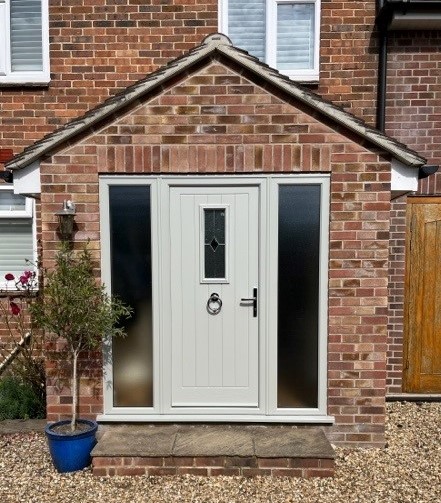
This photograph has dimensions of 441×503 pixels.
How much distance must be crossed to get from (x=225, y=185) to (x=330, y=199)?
967 mm

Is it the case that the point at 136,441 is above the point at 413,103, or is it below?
below

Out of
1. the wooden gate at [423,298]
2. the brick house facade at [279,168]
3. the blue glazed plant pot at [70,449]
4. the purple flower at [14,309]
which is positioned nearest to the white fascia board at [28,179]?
the brick house facade at [279,168]

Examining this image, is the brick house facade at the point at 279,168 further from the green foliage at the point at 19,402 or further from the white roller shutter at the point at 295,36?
the white roller shutter at the point at 295,36

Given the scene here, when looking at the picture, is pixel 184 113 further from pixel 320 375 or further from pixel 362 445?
pixel 362 445

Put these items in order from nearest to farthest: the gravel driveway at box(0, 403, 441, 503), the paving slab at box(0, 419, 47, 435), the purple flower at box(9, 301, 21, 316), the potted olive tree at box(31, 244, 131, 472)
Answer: the gravel driveway at box(0, 403, 441, 503) → the potted olive tree at box(31, 244, 131, 472) → the paving slab at box(0, 419, 47, 435) → the purple flower at box(9, 301, 21, 316)

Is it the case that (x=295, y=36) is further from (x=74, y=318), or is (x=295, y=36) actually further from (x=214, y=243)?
(x=74, y=318)

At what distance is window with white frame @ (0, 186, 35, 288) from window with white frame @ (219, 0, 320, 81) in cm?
334

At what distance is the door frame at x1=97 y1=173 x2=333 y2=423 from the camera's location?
15.3 feet

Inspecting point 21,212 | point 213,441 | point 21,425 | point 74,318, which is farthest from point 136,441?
point 21,212

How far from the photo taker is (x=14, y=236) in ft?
21.4

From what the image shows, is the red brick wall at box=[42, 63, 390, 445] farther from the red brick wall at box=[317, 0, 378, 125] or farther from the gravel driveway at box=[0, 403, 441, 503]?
the red brick wall at box=[317, 0, 378, 125]

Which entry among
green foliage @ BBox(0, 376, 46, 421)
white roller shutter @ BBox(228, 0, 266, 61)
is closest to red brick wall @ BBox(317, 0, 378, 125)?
white roller shutter @ BBox(228, 0, 266, 61)

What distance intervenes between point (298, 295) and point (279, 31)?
3.44 meters

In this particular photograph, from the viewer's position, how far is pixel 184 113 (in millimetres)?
4562
